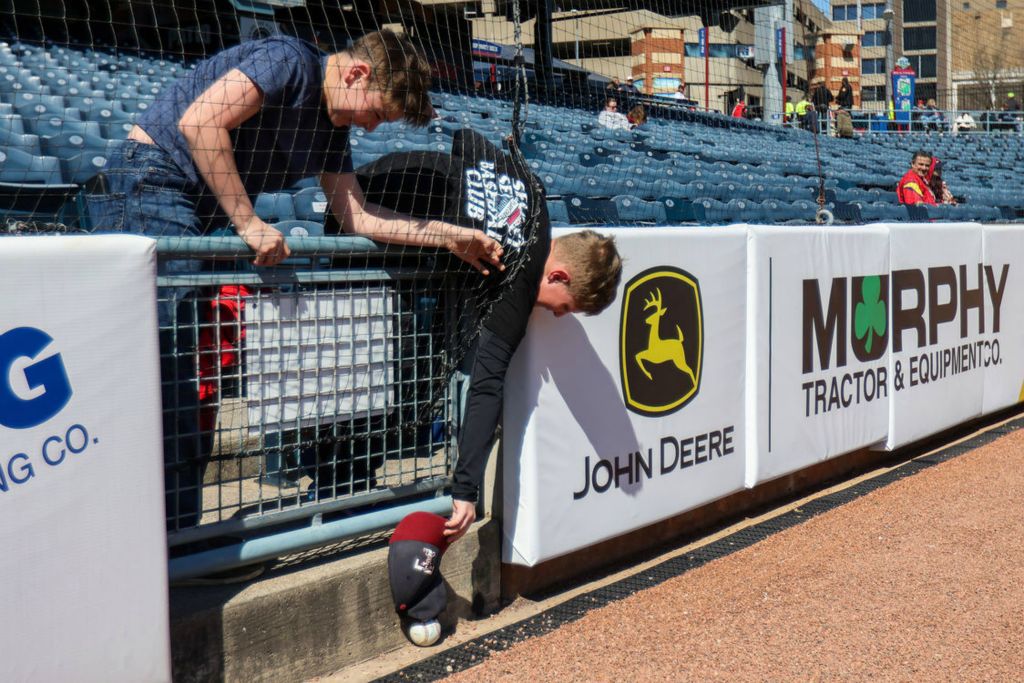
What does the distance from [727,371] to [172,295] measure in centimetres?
246

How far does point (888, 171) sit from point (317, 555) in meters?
17.0

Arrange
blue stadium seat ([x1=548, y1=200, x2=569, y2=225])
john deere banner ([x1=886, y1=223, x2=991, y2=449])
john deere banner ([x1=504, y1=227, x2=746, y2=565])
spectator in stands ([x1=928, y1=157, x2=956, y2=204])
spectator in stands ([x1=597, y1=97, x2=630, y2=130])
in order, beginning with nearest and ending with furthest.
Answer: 1. john deere banner ([x1=504, y1=227, x2=746, y2=565])
2. john deere banner ([x1=886, y1=223, x2=991, y2=449])
3. blue stadium seat ([x1=548, y1=200, x2=569, y2=225])
4. spectator in stands ([x1=928, y1=157, x2=956, y2=204])
5. spectator in stands ([x1=597, y1=97, x2=630, y2=130])

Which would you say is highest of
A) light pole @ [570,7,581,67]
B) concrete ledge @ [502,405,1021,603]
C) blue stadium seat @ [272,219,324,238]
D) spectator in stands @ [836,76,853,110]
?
spectator in stands @ [836,76,853,110]

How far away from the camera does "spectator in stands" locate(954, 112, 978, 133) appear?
89.4 feet

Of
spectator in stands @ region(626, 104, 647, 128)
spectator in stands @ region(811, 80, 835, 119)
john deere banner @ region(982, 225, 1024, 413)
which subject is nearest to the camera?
john deere banner @ region(982, 225, 1024, 413)

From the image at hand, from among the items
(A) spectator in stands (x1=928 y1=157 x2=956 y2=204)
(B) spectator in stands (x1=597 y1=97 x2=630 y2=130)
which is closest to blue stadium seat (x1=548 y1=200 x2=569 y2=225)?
(B) spectator in stands (x1=597 y1=97 x2=630 y2=130)

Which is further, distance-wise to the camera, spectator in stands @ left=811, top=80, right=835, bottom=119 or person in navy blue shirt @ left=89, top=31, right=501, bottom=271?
spectator in stands @ left=811, top=80, right=835, bottom=119

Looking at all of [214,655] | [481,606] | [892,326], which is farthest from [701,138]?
[214,655]

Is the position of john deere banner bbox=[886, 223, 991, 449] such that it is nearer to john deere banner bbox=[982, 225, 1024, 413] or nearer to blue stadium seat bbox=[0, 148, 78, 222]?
john deere banner bbox=[982, 225, 1024, 413]

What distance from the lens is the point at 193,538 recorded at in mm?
2756

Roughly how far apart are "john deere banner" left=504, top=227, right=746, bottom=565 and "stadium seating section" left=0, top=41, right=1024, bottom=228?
88 centimetres

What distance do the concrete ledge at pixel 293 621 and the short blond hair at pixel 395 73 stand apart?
1374 millimetres

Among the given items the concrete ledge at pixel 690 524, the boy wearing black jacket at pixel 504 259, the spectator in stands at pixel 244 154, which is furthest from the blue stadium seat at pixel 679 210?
the spectator in stands at pixel 244 154

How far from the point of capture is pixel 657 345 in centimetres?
395
